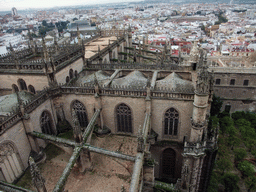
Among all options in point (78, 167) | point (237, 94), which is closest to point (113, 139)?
point (78, 167)

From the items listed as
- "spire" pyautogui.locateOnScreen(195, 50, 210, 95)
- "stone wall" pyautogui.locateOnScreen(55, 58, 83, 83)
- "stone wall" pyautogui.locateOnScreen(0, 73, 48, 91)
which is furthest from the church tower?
"stone wall" pyautogui.locateOnScreen(0, 73, 48, 91)

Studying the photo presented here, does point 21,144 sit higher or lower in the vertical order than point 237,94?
higher

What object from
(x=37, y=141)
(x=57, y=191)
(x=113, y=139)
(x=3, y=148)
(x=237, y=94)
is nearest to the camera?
(x=57, y=191)

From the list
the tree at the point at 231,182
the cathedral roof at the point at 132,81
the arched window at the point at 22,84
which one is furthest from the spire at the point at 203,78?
the arched window at the point at 22,84

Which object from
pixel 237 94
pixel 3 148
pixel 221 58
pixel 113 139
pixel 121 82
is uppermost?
pixel 121 82

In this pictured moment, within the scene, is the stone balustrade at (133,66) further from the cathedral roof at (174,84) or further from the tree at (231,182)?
the tree at (231,182)

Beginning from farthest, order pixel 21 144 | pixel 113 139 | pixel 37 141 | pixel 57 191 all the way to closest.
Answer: pixel 113 139
pixel 37 141
pixel 21 144
pixel 57 191

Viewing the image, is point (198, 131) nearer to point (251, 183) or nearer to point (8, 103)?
Answer: point (251, 183)

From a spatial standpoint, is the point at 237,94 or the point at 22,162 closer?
the point at 22,162

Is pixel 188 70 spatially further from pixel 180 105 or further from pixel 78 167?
pixel 78 167
